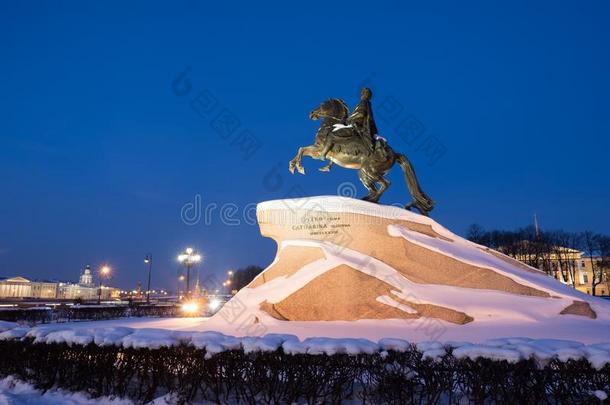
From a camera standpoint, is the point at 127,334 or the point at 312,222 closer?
the point at 127,334

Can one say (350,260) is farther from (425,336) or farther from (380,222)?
(425,336)

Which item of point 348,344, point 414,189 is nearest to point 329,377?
point 348,344

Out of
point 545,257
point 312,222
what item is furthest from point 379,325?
point 545,257

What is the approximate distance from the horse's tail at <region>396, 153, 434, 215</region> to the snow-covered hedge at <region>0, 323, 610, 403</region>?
9.38 meters

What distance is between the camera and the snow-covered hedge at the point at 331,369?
4.52m

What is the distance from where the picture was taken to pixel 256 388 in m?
5.00

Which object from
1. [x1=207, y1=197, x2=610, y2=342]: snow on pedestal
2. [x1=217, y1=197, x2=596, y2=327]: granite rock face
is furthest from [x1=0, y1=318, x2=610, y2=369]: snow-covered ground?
[x1=217, y1=197, x2=596, y2=327]: granite rock face

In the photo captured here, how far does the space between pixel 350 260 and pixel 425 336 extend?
2753 mm

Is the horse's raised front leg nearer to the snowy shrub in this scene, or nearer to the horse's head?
the horse's head

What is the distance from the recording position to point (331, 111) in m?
14.4

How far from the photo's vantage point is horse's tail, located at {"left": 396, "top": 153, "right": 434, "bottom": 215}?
565 inches

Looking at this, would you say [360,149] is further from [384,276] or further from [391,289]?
[391,289]

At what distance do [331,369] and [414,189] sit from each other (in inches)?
406

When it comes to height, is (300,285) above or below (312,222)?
below
